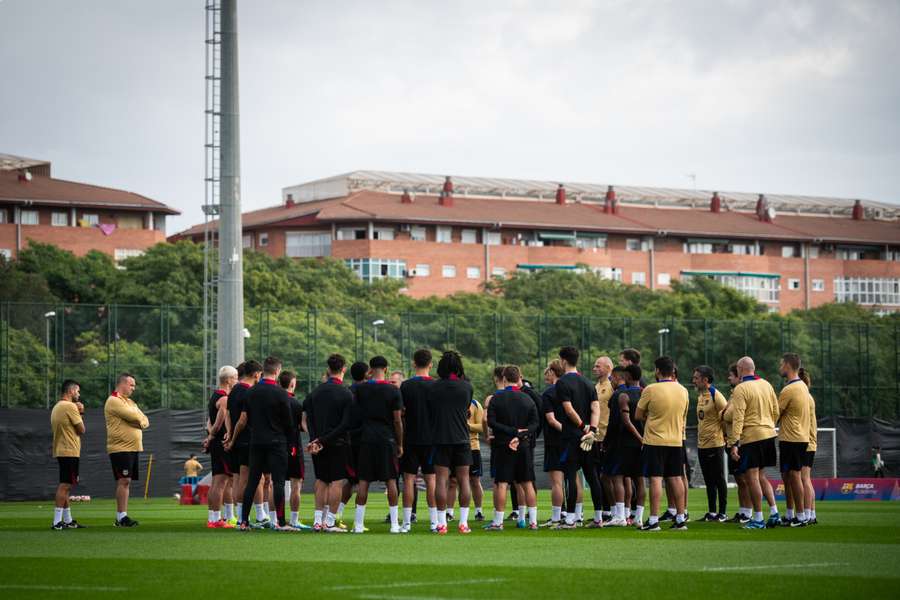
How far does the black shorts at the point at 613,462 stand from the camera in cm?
1770

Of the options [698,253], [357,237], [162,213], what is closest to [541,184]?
[698,253]

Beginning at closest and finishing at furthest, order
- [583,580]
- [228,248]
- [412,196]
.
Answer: [583,580], [228,248], [412,196]

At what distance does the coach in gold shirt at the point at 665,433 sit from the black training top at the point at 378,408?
2913 mm

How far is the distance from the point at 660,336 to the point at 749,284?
6656 centimetres

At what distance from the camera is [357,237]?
108 metres

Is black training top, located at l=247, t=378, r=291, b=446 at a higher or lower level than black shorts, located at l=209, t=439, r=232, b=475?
higher

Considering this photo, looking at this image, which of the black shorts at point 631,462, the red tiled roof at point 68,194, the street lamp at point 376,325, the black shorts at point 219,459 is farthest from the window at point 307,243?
the black shorts at point 631,462

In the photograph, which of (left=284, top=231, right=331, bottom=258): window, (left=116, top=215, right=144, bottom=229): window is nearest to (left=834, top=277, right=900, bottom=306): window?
(left=284, top=231, right=331, bottom=258): window

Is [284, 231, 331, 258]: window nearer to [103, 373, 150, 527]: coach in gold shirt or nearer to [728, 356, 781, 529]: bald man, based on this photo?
[103, 373, 150, 527]: coach in gold shirt

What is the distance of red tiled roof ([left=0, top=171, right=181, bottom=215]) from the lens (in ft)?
324

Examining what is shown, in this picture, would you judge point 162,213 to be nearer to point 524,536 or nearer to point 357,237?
point 357,237

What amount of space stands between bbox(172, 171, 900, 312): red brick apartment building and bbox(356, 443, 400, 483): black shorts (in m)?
86.0

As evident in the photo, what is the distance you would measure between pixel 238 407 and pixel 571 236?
9681 centimetres

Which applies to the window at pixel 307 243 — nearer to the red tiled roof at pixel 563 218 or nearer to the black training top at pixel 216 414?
the red tiled roof at pixel 563 218
